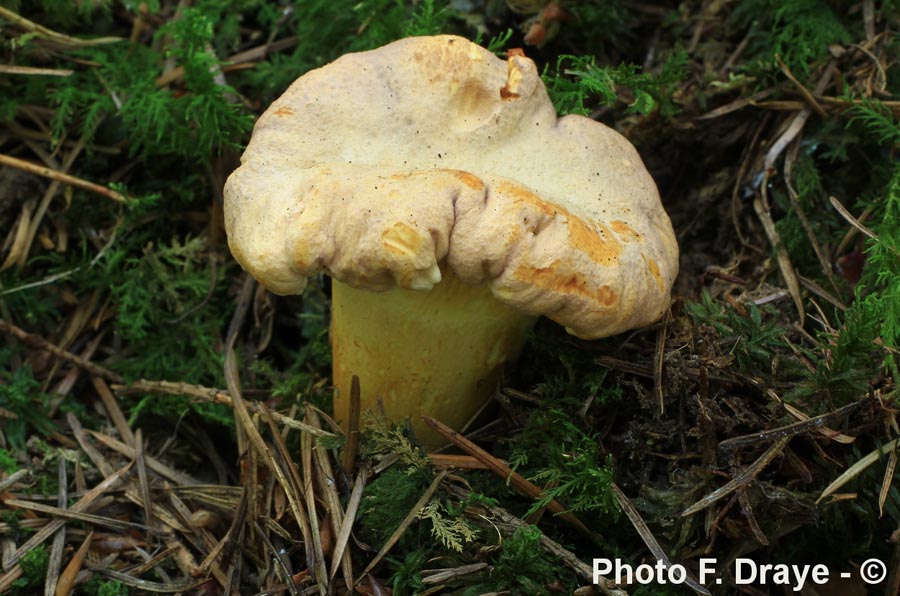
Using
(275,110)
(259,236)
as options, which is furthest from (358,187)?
(275,110)

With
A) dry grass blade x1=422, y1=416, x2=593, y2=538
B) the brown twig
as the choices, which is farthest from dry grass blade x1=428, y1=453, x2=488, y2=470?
the brown twig

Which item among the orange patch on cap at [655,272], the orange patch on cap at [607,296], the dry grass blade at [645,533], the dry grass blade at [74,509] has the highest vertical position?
the orange patch on cap at [607,296]

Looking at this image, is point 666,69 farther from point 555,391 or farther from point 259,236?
point 259,236

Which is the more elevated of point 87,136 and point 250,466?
point 87,136

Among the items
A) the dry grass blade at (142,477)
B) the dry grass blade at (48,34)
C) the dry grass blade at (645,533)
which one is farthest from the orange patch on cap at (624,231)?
the dry grass blade at (48,34)

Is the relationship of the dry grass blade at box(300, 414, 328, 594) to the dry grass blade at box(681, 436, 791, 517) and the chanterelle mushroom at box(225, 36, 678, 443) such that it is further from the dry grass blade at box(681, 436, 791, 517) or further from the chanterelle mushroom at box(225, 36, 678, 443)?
the dry grass blade at box(681, 436, 791, 517)

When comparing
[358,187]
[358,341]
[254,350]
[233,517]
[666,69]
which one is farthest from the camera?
[254,350]

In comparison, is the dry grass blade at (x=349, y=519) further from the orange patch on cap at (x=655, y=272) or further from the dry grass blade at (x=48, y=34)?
the dry grass blade at (x=48, y=34)
